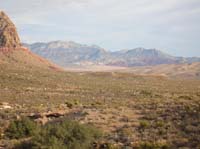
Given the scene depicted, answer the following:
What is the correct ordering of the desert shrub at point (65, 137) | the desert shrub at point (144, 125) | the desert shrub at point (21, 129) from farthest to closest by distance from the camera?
the desert shrub at point (21, 129), the desert shrub at point (144, 125), the desert shrub at point (65, 137)

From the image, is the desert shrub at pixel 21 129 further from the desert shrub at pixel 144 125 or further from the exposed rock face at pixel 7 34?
the exposed rock face at pixel 7 34

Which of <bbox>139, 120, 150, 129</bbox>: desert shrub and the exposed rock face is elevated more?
the exposed rock face

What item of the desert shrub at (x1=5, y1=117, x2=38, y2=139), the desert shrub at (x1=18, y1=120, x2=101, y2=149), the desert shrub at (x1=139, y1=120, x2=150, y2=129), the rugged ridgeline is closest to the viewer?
the desert shrub at (x1=18, y1=120, x2=101, y2=149)

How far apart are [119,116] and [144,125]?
4648 millimetres

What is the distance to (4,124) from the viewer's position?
25.4 metres

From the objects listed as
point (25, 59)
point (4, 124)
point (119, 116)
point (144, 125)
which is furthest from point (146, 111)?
point (25, 59)

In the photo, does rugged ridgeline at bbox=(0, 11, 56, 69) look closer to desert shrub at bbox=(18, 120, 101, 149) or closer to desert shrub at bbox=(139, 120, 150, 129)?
desert shrub at bbox=(139, 120, 150, 129)

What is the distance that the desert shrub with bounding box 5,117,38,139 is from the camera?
853 inches

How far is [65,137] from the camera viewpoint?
18.4 metres

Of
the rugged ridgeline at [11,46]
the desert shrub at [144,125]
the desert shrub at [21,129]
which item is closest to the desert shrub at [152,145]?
the desert shrub at [144,125]

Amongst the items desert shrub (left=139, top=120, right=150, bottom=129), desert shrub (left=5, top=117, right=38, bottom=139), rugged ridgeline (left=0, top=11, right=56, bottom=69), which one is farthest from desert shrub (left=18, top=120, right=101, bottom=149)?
rugged ridgeline (left=0, top=11, right=56, bottom=69)

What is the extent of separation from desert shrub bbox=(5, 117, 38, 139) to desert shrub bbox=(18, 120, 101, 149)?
2719 millimetres

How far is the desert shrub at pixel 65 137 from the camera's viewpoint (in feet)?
55.6

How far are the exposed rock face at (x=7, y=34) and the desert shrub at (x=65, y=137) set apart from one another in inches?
4693
